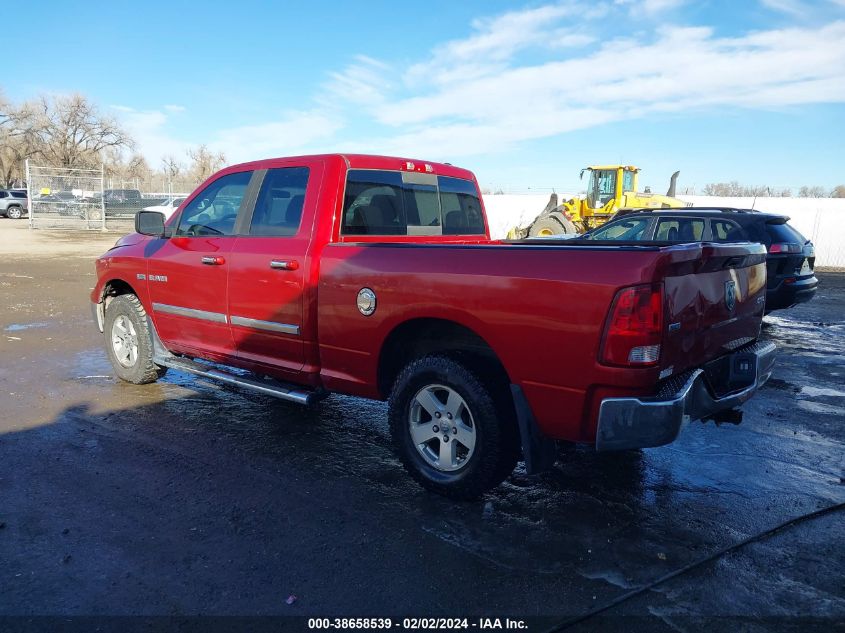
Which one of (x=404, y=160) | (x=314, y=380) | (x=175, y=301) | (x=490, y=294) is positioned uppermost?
(x=404, y=160)

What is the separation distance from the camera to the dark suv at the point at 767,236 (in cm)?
859

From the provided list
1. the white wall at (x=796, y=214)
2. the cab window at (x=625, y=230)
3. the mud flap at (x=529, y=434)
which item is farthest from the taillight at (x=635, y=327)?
the white wall at (x=796, y=214)

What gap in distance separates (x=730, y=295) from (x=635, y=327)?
104 centimetres

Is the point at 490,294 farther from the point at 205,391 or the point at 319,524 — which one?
the point at 205,391

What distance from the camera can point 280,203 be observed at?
4594 millimetres

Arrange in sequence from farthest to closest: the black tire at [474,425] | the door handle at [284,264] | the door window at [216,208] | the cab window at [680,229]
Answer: the cab window at [680,229] < the door window at [216,208] < the door handle at [284,264] < the black tire at [474,425]

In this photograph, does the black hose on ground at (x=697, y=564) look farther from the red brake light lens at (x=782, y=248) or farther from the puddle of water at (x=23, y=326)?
the puddle of water at (x=23, y=326)

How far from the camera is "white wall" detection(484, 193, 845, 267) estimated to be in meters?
20.0

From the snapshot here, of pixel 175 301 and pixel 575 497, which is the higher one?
pixel 175 301

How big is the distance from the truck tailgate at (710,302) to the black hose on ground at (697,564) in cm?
93

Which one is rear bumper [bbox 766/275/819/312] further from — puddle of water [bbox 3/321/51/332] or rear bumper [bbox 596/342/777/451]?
puddle of water [bbox 3/321/51/332]

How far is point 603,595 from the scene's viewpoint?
278cm

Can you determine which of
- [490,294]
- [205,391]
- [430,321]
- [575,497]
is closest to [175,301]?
[205,391]

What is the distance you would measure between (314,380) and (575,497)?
6.17ft
